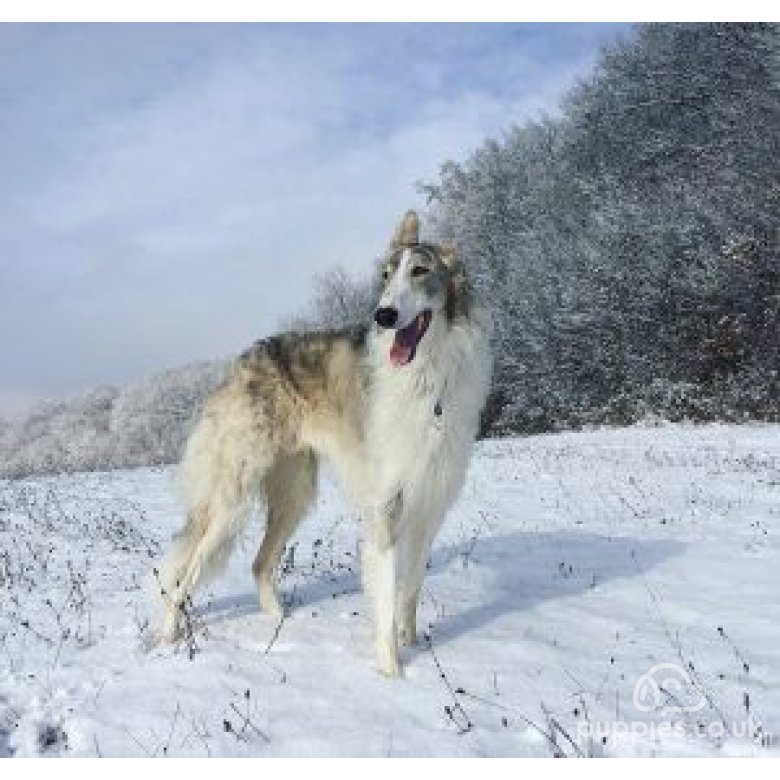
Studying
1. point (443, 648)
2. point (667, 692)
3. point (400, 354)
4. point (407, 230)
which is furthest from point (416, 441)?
point (667, 692)

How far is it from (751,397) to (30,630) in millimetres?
27588

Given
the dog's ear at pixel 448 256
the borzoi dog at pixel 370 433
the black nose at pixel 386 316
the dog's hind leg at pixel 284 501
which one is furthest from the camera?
the dog's hind leg at pixel 284 501

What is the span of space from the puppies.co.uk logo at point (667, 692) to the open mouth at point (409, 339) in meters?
2.63

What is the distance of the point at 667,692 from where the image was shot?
6324 millimetres

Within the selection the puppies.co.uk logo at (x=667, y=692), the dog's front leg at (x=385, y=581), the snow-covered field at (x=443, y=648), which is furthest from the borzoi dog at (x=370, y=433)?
the puppies.co.uk logo at (x=667, y=692)

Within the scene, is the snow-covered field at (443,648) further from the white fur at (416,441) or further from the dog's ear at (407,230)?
the dog's ear at (407,230)

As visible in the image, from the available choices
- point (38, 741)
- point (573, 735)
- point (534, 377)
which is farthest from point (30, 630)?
point (534, 377)

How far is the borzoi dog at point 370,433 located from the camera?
7.46 meters

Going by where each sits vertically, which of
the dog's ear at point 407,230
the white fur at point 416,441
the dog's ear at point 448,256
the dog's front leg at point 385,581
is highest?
the dog's ear at point 407,230

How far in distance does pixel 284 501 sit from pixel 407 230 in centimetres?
262

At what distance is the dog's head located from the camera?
7270 millimetres

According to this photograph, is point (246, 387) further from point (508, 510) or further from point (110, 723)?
point (508, 510)

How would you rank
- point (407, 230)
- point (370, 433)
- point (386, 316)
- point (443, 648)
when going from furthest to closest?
point (407, 230) < point (370, 433) < point (443, 648) < point (386, 316)

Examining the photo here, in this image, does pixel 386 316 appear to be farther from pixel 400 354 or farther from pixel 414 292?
pixel 400 354
